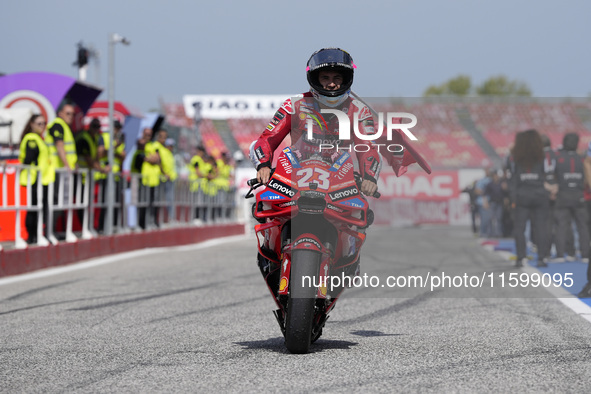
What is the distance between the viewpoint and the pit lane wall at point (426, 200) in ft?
122

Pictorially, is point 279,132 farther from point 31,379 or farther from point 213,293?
point 213,293

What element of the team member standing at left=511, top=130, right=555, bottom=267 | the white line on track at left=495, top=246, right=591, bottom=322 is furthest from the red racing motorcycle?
the team member standing at left=511, top=130, right=555, bottom=267

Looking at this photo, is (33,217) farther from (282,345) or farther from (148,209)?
(282,345)

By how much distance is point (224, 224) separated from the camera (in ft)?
76.9

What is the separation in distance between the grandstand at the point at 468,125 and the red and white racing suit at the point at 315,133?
45.6 metres

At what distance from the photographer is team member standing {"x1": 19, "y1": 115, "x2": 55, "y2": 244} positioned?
12.5 m

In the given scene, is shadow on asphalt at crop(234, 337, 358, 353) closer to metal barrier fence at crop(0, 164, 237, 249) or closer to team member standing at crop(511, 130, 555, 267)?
metal barrier fence at crop(0, 164, 237, 249)

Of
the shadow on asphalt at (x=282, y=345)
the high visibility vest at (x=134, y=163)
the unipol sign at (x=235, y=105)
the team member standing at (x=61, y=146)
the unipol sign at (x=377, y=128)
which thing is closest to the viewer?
the unipol sign at (x=377, y=128)

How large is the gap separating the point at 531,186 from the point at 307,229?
810 cm

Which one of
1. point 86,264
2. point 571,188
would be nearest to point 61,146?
point 86,264

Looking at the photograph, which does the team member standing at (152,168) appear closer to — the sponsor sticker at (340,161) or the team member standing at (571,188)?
the team member standing at (571,188)

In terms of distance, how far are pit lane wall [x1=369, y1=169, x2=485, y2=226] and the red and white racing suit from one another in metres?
29.9

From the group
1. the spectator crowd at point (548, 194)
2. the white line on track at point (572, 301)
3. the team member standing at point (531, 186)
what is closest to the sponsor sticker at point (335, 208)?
the white line on track at point (572, 301)

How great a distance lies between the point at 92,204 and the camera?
14938mm
